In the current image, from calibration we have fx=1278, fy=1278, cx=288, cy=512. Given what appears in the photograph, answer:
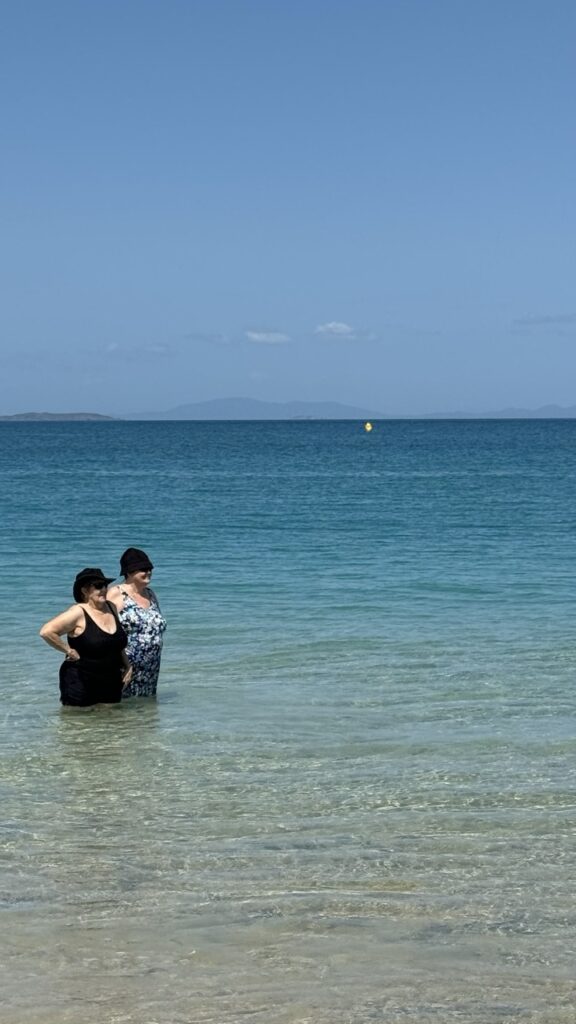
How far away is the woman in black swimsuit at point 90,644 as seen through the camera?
9336mm

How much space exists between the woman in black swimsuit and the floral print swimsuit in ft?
0.51

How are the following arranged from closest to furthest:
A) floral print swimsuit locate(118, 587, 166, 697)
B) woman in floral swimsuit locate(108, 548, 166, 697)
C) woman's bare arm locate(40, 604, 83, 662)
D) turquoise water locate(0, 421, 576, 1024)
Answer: turquoise water locate(0, 421, 576, 1024), woman's bare arm locate(40, 604, 83, 662), woman in floral swimsuit locate(108, 548, 166, 697), floral print swimsuit locate(118, 587, 166, 697)

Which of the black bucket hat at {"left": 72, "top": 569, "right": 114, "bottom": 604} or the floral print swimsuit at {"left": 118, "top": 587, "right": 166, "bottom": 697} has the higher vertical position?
the black bucket hat at {"left": 72, "top": 569, "right": 114, "bottom": 604}

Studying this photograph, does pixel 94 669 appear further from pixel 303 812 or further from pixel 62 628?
pixel 303 812

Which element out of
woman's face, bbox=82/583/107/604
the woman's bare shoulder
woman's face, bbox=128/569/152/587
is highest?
woman's face, bbox=128/569/152/587

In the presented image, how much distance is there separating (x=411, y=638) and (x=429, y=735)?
410cm

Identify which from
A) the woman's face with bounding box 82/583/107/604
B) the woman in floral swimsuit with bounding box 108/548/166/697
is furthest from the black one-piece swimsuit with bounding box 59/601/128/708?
the woman in floral swimsuit with bounding box 108/548/166/697

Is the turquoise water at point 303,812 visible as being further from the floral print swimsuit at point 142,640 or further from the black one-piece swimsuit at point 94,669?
the floral print swimsuit at point 142,640

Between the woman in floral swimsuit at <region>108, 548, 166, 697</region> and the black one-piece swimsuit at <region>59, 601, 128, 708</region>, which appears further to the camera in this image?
the woman in floral swimsuit at <region>108, 548, 166, 697</region>

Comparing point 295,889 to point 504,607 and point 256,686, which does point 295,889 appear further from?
point 504,607

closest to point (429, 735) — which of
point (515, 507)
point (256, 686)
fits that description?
point (256, 686)

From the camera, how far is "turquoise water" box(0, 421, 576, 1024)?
4883 mm

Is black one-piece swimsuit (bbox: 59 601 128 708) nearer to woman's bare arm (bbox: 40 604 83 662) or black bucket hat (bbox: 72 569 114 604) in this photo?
woman's bare arm (bbox: 40 604 83 662)

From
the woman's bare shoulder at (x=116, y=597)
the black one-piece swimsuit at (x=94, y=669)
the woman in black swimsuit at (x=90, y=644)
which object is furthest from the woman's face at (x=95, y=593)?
the woman's bare shoulder at (x=116, y=597)
